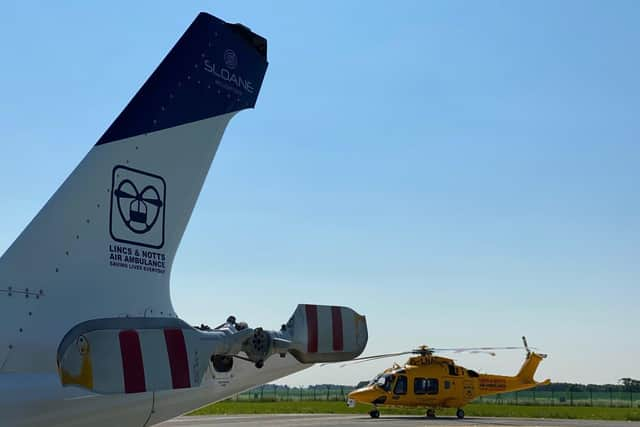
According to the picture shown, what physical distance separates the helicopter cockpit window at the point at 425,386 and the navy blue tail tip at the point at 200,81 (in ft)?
97.0

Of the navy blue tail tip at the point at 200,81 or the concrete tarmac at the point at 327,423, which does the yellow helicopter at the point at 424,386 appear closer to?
the concrete tarmac at the point at 327,423

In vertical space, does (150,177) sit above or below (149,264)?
above

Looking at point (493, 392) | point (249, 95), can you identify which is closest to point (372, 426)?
point (493, 392)

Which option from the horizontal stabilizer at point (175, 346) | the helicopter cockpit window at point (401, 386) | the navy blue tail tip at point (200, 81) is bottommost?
the helicopter cockpit window at point (401, 386)

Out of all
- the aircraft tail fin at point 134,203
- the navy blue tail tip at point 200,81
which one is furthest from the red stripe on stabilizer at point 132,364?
the navy blue tail tip at point 200,81

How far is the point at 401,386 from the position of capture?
33875 millimetres

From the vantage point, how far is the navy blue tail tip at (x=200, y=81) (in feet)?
17.2

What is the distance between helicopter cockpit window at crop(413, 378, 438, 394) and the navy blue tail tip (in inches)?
1164

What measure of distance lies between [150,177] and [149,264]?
2.07ft

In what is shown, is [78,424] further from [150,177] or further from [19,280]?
[150,177]

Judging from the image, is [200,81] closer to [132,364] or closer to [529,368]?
[132,364]

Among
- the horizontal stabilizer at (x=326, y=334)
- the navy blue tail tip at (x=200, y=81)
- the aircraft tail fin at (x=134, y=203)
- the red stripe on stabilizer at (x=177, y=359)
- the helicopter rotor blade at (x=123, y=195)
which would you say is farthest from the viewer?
the navy blue tail tip at (x=200, y=81)

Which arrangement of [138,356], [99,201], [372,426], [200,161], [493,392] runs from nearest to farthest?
1. [138,356]
2. [99,201]
3. [200,161]
4. [372,426]
5. [493,392]

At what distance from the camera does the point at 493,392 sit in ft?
119
